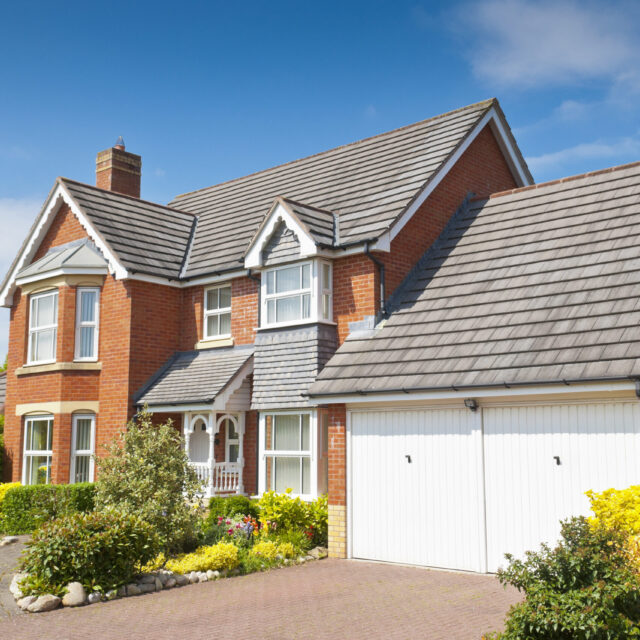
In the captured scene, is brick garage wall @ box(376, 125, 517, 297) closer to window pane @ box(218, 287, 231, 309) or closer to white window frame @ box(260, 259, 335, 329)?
white window frame @ box(260, 259, 335, 329)

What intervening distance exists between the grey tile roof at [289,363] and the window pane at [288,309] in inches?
13.1

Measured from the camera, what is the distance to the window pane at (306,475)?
1667 centimetres

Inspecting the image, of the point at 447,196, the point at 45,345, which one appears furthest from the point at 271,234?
the point at 45,345

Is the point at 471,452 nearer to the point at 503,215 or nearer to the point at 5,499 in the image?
the point at 503,215

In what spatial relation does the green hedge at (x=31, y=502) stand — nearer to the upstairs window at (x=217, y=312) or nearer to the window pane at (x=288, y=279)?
the upstairs window at (x=217, y=312)

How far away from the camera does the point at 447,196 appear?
1844cm

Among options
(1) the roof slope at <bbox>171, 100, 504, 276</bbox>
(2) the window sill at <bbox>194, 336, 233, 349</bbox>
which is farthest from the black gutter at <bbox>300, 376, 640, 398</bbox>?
(2) the window sill at <bbox>194, 336, 233, 349</bbox>

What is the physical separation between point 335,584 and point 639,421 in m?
5.26

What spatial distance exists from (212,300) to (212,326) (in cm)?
74

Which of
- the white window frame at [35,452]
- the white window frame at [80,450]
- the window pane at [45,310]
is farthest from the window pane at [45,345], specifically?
the white window frame at [80,450]

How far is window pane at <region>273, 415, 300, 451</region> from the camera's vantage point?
17.1m

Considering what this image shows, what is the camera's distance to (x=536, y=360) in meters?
12.1

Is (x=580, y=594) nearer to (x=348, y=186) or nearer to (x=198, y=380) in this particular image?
(x=198, y=380)

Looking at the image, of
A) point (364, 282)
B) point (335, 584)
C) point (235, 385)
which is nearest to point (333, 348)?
point (364, 282)
